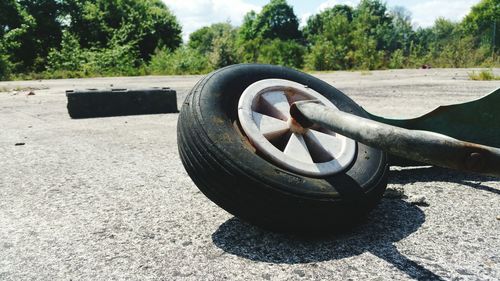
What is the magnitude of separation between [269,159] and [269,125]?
0.28 meters

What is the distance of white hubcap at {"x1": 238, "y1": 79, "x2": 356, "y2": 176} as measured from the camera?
190 centimetres

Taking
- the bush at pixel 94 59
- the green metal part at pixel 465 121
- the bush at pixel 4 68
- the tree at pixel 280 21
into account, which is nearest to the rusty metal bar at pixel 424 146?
the green metal part at pixel 465 121

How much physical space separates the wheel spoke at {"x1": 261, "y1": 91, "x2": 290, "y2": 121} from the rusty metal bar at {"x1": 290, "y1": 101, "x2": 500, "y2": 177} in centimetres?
50

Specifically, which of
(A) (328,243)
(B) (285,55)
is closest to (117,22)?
(B) (285,55)

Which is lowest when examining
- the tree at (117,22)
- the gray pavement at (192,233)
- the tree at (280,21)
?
the gray pavement at (192,233)

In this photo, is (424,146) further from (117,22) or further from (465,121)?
(117,22)

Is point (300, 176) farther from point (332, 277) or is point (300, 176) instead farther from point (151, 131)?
point (151, 131)

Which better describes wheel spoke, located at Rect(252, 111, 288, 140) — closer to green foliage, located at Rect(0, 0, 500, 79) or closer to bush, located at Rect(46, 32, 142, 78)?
green foliage, located at Rect(0, 0, 500, 79)

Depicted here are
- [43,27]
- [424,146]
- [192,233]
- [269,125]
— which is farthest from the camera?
[43,27]

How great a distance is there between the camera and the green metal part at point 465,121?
2.59m

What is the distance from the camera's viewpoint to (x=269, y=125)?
6.89 ft

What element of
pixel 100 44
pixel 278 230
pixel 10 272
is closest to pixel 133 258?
pixel 10 272

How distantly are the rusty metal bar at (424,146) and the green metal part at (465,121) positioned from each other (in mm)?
1078

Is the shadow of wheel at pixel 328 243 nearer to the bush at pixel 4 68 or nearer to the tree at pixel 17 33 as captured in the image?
the bush at pixel 4 68
